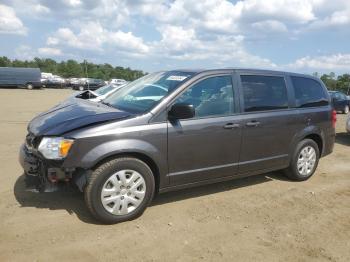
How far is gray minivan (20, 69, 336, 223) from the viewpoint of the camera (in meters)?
4.23

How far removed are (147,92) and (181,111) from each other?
851 millimetres

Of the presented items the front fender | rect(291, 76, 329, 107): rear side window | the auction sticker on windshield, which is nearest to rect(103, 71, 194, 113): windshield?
the auction sticker on windshield

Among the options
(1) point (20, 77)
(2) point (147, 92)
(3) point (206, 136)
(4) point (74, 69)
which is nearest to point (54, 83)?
(1) point (20, 77)

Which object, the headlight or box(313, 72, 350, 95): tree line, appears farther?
box(313, 72, 350, 95): tree line

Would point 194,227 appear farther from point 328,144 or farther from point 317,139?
point 328,144

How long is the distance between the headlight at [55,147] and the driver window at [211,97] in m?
1.43

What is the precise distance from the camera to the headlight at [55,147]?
4.14 m

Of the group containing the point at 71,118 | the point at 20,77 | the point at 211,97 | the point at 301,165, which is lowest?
the point at 301,165

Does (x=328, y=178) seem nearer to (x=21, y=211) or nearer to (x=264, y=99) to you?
(x=264, y=99)

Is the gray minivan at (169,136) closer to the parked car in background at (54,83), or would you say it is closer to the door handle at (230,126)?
the door handle at (230,126)

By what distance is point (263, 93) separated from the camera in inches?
224

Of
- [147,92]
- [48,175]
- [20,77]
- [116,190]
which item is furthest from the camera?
[20,77]

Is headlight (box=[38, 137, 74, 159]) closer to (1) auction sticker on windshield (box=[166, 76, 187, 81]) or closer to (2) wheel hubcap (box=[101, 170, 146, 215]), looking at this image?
(2) wheel hubcap (box=[101, 170, 146, 215])

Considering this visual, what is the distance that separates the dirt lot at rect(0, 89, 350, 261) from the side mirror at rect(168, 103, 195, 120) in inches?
47.2
